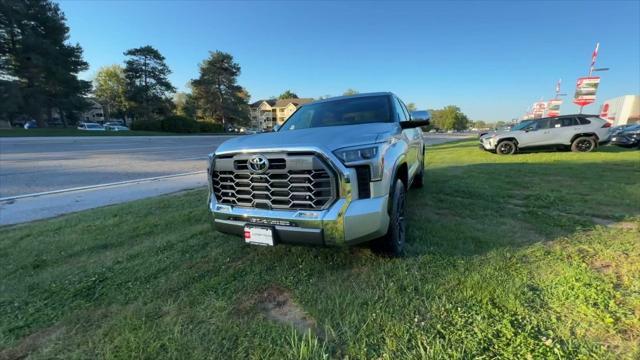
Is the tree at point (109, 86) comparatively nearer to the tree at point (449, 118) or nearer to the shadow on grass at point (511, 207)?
the shadow on grass at point (511, 207)

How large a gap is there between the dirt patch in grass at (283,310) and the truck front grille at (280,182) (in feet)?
2.34

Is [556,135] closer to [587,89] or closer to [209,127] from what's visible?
[587,89]

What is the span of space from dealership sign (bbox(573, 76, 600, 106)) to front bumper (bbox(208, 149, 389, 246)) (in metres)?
20.8

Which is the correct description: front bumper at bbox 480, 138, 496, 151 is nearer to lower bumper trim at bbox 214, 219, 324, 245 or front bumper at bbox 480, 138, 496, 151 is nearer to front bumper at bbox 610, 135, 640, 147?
front bumper at bbox 610, 135, 640, 147

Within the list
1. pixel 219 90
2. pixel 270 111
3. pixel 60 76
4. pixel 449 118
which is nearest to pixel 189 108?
pixel 219 90

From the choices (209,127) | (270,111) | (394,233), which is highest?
(270,111)

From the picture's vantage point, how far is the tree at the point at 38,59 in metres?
31.0

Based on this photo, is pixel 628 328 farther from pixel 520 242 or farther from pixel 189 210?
pixel 189 210

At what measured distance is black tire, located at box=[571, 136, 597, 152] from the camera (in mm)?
12020

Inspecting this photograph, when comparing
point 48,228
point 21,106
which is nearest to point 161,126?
point 21,106

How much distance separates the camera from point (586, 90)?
16.7 m

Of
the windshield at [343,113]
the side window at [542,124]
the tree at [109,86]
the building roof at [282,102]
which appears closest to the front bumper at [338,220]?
the windshield at [343,113]

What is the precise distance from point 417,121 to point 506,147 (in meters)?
11.6

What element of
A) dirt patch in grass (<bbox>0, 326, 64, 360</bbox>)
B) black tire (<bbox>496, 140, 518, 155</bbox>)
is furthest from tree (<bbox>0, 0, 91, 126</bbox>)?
black tire (<bbox>496, 140, 518, 155</bbox>)
